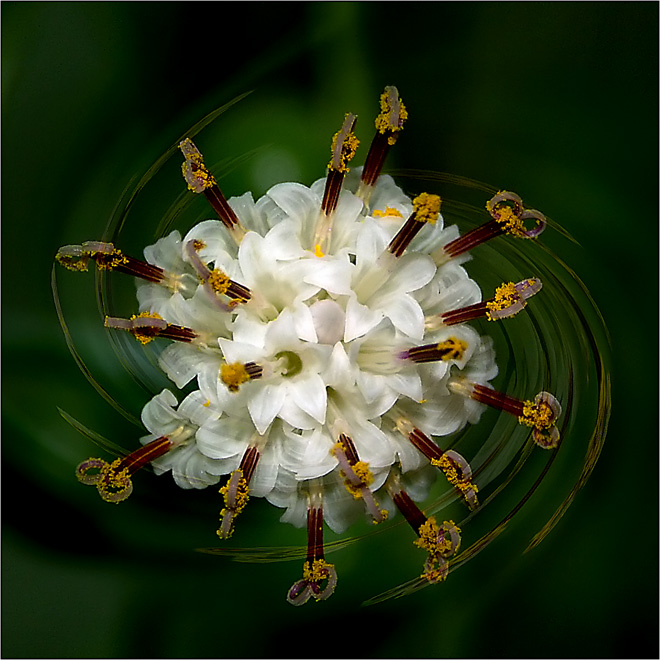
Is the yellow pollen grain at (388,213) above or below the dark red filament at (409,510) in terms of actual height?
above

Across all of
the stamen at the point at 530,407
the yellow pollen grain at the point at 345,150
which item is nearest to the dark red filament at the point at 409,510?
the stamen at the point at 530,407

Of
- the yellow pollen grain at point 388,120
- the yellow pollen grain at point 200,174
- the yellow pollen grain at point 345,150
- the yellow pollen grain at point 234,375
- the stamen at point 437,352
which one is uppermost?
the yellow pollen grain at point 388,120

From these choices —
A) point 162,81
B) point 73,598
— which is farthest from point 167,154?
point 73,598

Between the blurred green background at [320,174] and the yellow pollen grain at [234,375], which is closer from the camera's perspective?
the yellow pollen grain at [234,375]

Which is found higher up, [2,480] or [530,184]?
[530,184]

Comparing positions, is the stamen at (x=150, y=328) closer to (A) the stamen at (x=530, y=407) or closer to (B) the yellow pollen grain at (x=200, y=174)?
(B) the yellow pollen grain at (x=200, y=174)

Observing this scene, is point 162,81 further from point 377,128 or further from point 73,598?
point 73,598

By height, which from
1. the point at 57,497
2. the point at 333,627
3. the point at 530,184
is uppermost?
the point at 530,184
